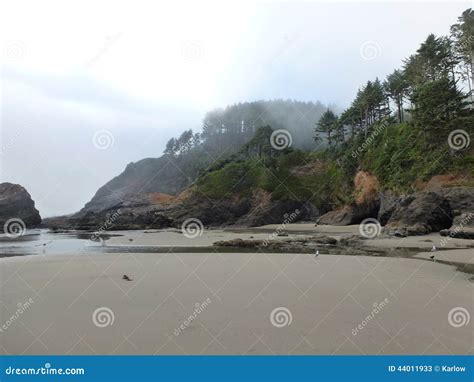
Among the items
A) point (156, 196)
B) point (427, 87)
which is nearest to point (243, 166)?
point (156, 196)

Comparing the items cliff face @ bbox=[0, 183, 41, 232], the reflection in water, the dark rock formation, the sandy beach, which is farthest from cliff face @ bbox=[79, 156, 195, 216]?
the sandy beach

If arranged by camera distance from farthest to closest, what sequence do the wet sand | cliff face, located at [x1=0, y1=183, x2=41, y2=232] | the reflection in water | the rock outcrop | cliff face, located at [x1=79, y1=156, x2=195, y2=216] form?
cliff face, located at [x1=79, y1=156, x2=195, y2=216], cliff face, located at [x1=0, y1=183, x2=41, y2=232], the rock outcrop, the reflection in water, the wet sand

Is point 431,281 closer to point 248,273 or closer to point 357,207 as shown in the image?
point 248,273

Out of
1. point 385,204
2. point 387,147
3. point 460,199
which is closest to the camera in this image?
point 460,199

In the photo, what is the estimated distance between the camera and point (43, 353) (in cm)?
580

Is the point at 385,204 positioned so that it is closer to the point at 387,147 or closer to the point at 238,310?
the point at 387,147

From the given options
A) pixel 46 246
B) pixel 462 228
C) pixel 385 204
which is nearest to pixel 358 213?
pixel 385 204

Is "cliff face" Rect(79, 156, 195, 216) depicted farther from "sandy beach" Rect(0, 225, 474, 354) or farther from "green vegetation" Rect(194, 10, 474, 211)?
"sandy beach" Rect(0, 225, 474, 354)

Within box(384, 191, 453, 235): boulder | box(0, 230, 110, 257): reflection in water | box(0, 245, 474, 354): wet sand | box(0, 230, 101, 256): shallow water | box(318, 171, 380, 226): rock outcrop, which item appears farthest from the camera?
box(318, 171, 380, 226): rock outcrop

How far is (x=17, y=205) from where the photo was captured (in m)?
78.2

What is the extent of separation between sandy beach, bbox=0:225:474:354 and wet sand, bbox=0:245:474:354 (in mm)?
24

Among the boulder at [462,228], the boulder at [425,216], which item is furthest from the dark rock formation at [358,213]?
the boulder at [462,228]

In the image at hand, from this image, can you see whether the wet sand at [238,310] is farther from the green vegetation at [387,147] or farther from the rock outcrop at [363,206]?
the rock outcrop at [363,206]

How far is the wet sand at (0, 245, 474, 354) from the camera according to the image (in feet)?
19.6
